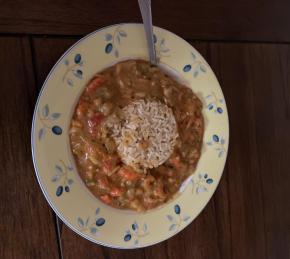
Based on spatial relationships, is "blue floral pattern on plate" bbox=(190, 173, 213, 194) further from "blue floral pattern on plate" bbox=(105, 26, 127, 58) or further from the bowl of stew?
"blue floral pattern on plate" bbox=(105, 26, 127, 58)

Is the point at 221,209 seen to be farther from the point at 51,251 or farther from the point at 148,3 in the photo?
the point at 148,3

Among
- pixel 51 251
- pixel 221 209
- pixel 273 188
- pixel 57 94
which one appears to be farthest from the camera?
pixel 273 188

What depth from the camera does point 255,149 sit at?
1.47 m

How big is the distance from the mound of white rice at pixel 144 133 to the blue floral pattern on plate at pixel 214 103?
13 cm

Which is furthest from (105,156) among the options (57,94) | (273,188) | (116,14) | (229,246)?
(273,188)

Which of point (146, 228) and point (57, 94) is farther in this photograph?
point (146, 228)

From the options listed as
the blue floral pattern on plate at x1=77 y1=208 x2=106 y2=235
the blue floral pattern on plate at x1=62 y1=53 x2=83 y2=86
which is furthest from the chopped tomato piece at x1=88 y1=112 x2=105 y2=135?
the blue floral pattern on plate at x1=77 y1=208 x2=106 y2=235

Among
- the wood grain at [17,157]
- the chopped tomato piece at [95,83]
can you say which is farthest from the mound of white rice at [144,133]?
the wood grain at [17,157]

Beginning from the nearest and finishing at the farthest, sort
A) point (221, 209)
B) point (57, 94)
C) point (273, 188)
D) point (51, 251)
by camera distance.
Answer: point (57, 94), point (51, 251), point (221, 209), point (273, 188)

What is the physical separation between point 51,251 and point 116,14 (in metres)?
0.75

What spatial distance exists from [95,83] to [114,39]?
5.4 inches

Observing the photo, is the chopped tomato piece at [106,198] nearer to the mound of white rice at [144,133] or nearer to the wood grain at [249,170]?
the mound of white rice at [144,133]

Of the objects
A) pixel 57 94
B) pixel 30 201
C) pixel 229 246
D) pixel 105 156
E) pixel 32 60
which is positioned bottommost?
pixel 229 246

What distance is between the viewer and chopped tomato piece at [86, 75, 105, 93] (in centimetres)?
108
